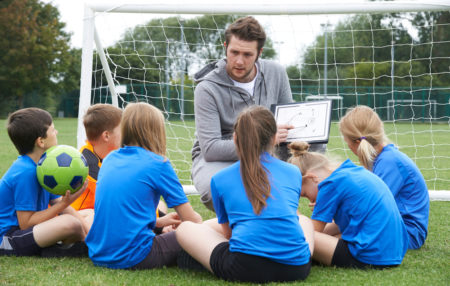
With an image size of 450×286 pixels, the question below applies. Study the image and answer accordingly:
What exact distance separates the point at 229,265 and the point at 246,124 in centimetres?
72

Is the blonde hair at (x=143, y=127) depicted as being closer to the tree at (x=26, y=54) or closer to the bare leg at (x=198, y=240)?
the bare leg at (x=198, y=240)

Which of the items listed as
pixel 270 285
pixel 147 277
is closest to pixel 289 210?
pixel 270 285

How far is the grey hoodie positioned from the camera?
13.0 ft

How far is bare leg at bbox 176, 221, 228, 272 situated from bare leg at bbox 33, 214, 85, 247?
2.44 feet

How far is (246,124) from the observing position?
2.57m

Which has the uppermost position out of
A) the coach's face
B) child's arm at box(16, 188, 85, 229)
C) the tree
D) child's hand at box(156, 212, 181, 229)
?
the tree

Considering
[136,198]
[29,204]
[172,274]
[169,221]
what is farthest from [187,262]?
[29,204]

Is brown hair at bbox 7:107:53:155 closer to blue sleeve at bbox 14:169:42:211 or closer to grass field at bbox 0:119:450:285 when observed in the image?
blue sleeve at bbox 14:169:42:211

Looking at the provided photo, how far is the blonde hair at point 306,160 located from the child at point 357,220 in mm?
100

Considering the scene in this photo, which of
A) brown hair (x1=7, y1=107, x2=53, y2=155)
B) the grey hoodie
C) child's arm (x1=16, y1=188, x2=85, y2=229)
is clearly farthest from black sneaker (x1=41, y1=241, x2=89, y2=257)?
the grey hoodie

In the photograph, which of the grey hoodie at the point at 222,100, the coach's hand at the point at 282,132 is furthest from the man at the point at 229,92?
the coach's hand at the point at 282,132

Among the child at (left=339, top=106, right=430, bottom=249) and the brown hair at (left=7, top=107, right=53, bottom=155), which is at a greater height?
the brown hair at (left=7, top=107, right=53, bottom=155)

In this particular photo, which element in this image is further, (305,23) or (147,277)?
(305,23)

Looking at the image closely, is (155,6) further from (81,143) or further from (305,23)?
(305,23)
